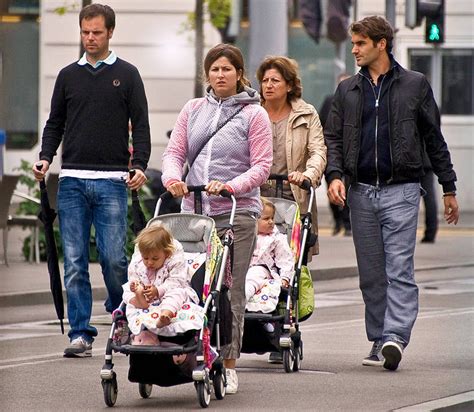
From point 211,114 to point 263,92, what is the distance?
134 centimetres

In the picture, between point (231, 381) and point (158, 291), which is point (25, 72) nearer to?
point (231, 381)

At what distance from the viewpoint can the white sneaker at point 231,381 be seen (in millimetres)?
8570

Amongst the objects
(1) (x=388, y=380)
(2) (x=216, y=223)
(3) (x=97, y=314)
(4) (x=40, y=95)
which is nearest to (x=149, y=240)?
(2) (x=216, y=223)

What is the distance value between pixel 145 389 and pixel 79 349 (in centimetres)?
180

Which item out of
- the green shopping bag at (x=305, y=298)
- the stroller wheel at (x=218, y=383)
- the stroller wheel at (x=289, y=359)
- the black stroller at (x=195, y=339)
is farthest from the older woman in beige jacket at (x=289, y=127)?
the stroller wheel at (x=218, y=383)

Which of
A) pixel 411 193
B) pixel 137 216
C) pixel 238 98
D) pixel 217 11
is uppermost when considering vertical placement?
pixel 217 11

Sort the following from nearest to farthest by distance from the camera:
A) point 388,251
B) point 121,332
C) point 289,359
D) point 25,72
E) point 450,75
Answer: point 121,332
point 289,359
point 388,251
point 25,72
point 450,75

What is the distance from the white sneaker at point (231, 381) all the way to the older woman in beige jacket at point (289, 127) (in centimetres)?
168

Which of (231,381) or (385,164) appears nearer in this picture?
(231,381)

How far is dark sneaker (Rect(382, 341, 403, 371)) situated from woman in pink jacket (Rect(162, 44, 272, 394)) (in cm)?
109

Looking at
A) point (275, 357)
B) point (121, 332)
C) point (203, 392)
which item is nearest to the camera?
point (203, 392)

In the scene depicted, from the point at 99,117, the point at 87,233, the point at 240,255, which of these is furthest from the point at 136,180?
the point at 240,255

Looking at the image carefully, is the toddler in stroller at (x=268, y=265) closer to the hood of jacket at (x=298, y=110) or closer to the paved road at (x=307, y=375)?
the paved road at (x=307, y=375)

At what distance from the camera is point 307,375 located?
9.32m
